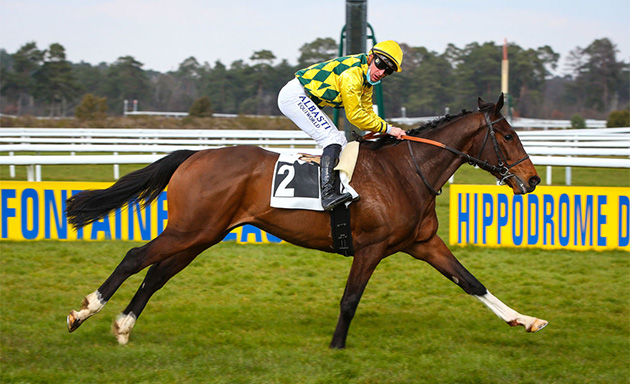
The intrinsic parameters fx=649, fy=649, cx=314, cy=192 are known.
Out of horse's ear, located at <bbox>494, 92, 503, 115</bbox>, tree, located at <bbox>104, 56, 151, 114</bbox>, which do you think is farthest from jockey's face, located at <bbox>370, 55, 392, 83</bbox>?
tree, located at <bbox>104, 56, 151, 114</bbox>

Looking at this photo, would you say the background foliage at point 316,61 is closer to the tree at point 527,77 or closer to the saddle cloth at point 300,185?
the tree at point 527,77

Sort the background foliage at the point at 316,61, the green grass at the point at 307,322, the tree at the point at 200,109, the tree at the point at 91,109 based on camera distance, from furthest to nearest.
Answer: the background foliage at the point at 316,61 → the tree at the point at 200,109 → the tree at the point at 91,109 → the green grass at the point at 307,322

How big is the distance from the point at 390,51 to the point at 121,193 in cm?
212

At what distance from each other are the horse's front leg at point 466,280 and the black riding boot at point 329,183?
728 mm

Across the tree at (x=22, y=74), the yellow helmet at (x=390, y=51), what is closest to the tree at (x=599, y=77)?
the tree at (x=22, y=74)

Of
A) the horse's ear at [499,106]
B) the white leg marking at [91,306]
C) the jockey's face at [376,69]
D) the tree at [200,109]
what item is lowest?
the white leg marking at [91,306]

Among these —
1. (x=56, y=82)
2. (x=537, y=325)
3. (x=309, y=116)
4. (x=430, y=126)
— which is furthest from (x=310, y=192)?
(x=56, y=82)

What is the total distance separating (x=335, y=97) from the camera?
444cm

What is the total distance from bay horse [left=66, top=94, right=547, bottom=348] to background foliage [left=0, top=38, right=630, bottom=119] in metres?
27.0

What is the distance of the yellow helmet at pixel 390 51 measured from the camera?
13.9 feet

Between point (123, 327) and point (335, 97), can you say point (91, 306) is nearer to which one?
point (123, 327)

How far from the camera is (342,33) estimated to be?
28.0ft

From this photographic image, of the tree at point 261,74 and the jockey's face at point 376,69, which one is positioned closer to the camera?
the jockey's face at point 376,69

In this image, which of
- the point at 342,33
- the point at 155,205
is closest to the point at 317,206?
the point at 155,205
